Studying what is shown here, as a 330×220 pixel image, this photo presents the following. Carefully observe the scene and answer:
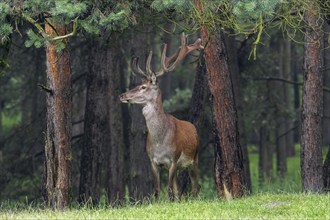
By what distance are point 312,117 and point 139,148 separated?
592 cm

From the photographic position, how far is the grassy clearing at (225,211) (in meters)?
12.4

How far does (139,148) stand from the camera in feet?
71.4

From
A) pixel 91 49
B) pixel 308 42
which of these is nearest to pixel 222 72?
pixel 308 42

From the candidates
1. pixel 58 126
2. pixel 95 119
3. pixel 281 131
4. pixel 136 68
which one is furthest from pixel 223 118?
pixel 281 131

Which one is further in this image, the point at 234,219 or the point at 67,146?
the point at 67,146

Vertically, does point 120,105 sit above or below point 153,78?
below

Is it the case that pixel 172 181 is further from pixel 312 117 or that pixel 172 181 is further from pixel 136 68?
pixel 312 117

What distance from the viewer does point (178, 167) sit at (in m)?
18.0

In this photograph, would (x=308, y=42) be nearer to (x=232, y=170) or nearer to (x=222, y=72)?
(x=222, y=72)

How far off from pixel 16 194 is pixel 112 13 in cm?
1392

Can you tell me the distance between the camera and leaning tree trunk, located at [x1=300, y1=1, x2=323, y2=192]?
16.9 metres

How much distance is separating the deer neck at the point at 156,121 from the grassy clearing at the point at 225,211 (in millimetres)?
3147

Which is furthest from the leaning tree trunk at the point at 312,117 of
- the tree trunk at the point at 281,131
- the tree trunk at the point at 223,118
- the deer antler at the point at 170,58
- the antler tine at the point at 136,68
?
the tree trunk at the point at 281,131

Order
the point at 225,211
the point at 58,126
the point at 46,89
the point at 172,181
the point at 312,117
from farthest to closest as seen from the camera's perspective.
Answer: the point at 172,181 → the point at 312,117 → the point at 58,126 → the point at 46,89 → the point at 225,211
